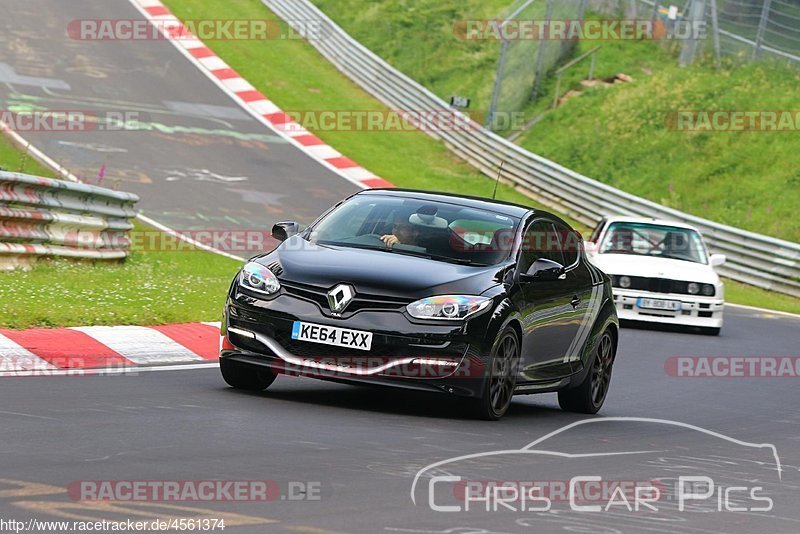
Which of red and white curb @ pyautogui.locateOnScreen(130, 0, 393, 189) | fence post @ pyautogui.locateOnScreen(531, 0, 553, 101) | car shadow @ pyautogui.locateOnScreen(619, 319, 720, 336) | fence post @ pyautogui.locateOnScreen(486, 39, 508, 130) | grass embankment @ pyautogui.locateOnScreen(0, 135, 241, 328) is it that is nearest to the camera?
grass embankment @ pyautogui.locateOnScreen(0, 135, 241, 328)

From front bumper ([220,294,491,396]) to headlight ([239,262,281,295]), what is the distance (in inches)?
4.3

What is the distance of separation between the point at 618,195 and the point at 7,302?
2006cm

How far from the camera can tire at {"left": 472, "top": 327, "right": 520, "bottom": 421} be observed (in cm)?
984

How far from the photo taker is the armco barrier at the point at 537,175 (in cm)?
2839

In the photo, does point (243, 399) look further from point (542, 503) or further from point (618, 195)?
point (618, 195)

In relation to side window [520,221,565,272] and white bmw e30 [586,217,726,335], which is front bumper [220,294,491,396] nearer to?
side window [520,221,565,272]

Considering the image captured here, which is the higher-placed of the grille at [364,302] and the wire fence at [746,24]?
the wire fence at [746,24]

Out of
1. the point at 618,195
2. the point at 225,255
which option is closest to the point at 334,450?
the point at 225,255

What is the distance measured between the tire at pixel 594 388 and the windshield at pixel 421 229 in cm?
143

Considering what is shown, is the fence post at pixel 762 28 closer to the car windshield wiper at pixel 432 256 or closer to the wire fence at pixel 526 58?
the wire fence at pixel 526 58

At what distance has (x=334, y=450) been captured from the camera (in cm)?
798

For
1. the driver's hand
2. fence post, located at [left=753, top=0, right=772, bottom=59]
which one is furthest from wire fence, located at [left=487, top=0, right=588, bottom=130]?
the driver's hand

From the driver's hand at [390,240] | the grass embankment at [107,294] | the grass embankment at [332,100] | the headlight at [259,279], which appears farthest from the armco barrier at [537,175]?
the headlight at [259,279]

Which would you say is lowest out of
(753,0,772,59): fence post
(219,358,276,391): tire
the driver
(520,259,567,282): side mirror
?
(219,358,276,391): tire
